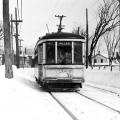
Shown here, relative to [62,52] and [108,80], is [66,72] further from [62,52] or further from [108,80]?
[108,80]

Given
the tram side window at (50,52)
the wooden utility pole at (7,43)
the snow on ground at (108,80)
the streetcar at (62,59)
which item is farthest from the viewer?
the snow on ground at (108,80)

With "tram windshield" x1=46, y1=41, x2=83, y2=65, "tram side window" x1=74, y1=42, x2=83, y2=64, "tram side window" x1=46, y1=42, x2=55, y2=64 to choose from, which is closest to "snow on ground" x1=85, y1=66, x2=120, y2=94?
"tram side window" x1=74, y1=42, x2=83, y2=64

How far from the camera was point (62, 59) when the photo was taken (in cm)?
1753

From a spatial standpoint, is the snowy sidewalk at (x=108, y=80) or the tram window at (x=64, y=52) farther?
the snowy sidewalk at (x=108, y=80)

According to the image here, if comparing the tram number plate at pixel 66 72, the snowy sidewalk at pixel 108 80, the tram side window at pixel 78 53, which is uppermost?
the tram side window at pixel 78 53

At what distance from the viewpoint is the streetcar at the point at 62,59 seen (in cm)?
1734

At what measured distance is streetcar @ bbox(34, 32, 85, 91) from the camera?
→ 17344 millimetres

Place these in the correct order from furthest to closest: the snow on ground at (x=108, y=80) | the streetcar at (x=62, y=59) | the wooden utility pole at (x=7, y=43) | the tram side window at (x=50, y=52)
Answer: the snow on ground at (x=108, y=80), the wooden utility pole at (x=7, y=43), the tram side window at (x=50, y=52), the streetcar at (x=62, y=59)

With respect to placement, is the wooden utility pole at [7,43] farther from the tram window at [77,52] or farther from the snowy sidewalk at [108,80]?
the snowy sidewalk at [108,80]

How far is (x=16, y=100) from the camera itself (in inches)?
453

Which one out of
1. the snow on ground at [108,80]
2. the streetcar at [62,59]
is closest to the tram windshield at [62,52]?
the streetcar at [62,59]

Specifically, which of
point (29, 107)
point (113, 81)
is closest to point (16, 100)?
point (29, 107)

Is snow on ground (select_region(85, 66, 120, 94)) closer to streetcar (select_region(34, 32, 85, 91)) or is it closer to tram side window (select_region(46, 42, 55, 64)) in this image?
streetcar (select_region(34, 32, 85, 91))

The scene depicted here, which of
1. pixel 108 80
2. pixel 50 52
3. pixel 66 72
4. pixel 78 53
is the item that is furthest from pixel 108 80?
pixel 50 52
